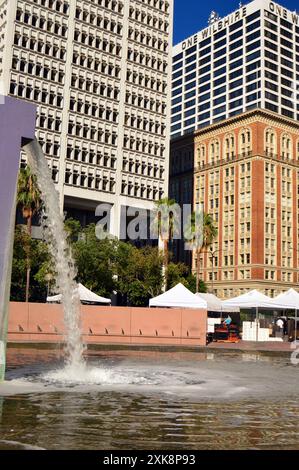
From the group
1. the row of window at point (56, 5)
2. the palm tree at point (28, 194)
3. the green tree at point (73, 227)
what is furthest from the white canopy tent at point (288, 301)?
the row of window at point (56, 5)

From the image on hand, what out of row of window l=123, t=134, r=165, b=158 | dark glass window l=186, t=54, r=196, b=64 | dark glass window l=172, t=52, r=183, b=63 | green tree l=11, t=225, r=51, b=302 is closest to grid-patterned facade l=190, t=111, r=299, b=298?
row of window l=123, t=134, r=165, b=158

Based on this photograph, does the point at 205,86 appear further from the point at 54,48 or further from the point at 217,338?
the point at 217,338

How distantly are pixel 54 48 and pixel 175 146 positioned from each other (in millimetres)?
51582

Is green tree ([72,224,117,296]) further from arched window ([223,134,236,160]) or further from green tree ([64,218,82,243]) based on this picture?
arched window ([223,134,236,160])

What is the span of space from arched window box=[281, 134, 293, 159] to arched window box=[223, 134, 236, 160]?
30.9 ft

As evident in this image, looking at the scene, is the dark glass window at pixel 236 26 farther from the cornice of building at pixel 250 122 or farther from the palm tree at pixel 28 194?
the palm tree at pixel 28 194

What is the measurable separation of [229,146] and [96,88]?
119 ft

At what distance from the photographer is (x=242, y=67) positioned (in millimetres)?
132625

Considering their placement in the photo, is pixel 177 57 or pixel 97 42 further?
pixel 177 57

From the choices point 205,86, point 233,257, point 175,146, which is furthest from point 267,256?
point 205,86

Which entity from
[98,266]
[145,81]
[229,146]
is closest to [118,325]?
[98,266]

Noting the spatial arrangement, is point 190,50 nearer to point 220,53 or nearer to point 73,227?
point 220,53

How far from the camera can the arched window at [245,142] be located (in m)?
105

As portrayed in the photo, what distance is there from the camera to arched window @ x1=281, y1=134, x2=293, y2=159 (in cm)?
10794
